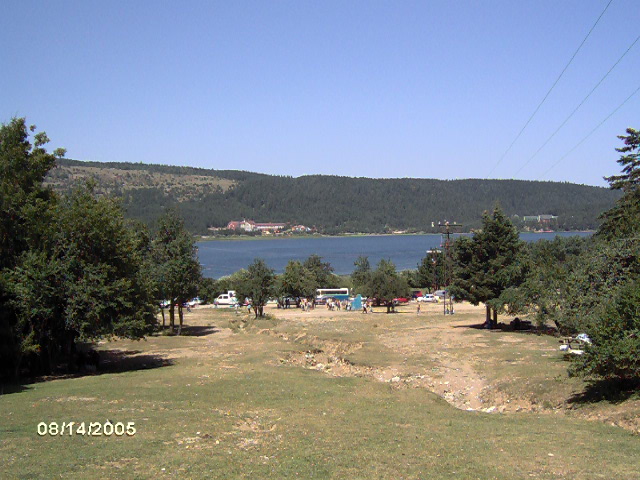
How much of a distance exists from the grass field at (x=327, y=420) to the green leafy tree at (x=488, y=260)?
517 inches

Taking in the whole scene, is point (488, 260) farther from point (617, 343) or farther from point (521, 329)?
point (617, 343)

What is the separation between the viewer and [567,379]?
2231 centimetres

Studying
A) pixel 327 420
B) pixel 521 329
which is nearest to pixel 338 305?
pixel 521 329

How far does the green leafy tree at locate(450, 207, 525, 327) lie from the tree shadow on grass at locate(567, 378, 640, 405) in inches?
1048

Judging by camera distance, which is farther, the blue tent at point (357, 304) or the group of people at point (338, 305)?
the blue tent at point (357, 304)

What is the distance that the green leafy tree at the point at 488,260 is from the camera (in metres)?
47.2

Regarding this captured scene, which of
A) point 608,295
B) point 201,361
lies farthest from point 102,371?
point 608,295

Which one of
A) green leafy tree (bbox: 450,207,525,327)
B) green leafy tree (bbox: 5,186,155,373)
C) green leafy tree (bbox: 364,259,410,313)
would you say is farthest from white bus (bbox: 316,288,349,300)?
green leafy tree (bbox: 5,186,155,373)

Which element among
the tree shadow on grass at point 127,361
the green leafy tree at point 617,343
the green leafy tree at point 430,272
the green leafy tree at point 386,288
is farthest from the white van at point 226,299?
the green leafy tree at point 617,343

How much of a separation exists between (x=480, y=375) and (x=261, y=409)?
1336 cm
